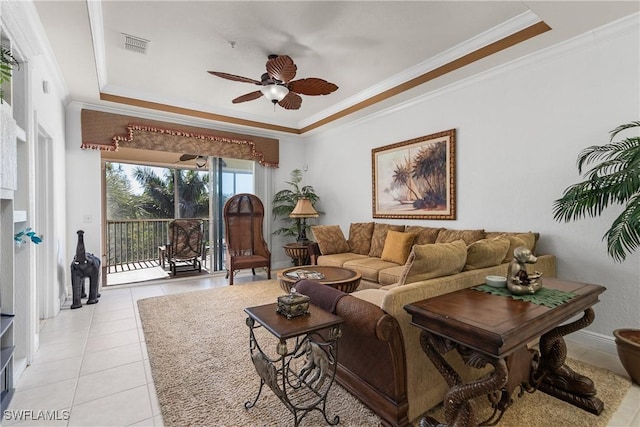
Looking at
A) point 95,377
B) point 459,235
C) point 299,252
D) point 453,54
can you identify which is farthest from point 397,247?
point 95,377

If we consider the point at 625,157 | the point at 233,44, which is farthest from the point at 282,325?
the point at 233,44

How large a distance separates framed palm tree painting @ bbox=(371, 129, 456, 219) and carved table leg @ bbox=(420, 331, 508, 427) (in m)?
2.53

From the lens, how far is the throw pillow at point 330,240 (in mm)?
4637

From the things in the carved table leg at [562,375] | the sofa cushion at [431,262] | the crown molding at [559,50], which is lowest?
the carved table leg at [562,375]

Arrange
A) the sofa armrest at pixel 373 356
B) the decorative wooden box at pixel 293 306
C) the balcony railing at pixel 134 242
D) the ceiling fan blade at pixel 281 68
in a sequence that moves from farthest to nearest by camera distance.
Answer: the balcony railing at pixel 134 242 → the ceiling fan blade at pixel 281 68 → the decorative wooden box at pixel 293 306 → the sofa armrest at pixel 373 356

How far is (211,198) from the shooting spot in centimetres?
568

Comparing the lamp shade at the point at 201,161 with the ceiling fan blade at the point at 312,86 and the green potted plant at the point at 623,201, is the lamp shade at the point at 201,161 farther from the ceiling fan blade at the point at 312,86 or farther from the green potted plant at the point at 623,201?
the green potted plant at the point at 623,201

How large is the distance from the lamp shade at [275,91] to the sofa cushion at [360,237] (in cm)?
232

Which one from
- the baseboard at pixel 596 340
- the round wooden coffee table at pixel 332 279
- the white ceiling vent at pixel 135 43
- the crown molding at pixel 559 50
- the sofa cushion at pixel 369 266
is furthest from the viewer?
the sofa cushion at pixel 369 266

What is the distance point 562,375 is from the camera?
1916 millimetres

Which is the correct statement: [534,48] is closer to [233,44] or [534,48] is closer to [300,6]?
[300,6]

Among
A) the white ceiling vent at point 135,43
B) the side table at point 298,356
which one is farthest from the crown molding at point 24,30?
the side table at point 298,356

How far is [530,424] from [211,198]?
5.31 metres

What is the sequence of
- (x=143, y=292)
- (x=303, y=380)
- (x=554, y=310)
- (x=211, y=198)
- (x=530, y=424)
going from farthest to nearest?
(x=211, y=198) < (x=143, y=292) < (x=303, y=380) < (x=530, y=424) < (x=554, y=310)
